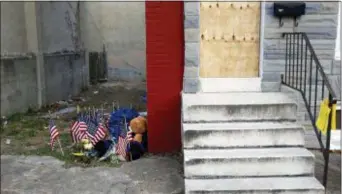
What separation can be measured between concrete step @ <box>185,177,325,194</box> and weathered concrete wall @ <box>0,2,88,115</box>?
4067 millimetres

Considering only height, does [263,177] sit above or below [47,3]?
below

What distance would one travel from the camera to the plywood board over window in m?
4.86

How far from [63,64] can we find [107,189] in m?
7.47

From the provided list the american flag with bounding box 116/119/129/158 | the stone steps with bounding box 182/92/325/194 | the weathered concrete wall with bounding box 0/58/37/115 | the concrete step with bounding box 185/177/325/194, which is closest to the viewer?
the concrete step with bounding box 185/177/325/194

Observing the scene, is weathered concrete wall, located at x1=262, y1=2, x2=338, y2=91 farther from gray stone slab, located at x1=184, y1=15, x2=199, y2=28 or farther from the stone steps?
gray stone slab, located at x1=184, y1=15, x2=199, y2=28

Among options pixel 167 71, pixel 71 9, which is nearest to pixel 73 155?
pixel 167 71

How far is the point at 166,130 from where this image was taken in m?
5.03

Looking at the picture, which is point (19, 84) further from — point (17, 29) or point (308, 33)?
point (308, 33)

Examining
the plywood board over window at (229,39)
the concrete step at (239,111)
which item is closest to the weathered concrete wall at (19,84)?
the plywood board over window at (229,39)

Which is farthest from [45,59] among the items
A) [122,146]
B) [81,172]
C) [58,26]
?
[81,172]

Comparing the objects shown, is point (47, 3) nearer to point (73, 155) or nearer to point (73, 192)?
point (73, 155)

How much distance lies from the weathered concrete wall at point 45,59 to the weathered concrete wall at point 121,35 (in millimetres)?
1460

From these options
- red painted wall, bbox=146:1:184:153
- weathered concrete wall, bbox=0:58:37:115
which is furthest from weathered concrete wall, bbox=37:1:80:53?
red painted wall, bbox=146:1:184:153

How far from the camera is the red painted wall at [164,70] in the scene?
191 inches
